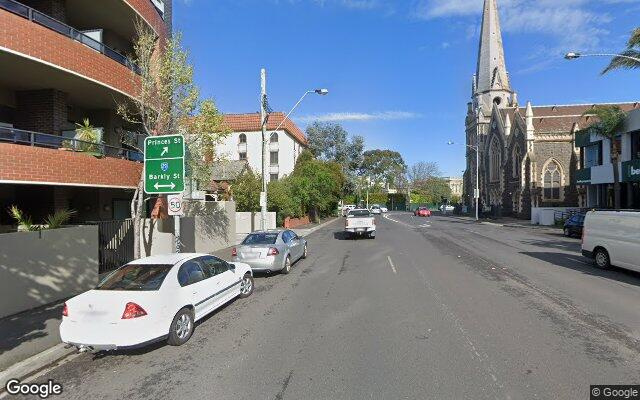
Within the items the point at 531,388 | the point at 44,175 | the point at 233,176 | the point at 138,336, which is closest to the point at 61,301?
the point at 44,175

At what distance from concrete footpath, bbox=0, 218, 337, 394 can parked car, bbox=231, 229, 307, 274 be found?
5.07 meters

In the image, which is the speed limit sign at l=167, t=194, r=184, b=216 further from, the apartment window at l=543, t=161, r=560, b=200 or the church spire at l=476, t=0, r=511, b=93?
the church spire at l=476, t=0, r=511, b=93

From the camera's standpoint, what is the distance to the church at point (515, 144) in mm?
47156

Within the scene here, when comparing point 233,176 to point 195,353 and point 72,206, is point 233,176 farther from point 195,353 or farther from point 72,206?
point 195,353

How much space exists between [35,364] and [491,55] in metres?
75.3

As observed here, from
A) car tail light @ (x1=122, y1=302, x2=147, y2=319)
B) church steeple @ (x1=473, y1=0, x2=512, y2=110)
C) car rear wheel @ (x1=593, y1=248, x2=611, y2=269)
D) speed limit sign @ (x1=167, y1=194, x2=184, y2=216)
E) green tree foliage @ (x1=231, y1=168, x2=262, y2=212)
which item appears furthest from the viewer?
church steeple @ (x1=473, y1=0, x2=512, y2=110)

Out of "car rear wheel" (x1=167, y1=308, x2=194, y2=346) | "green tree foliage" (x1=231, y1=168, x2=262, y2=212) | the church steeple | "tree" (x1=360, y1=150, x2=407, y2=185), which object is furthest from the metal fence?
"tree" (x1=360, y1=150, x2=407, y2=185)

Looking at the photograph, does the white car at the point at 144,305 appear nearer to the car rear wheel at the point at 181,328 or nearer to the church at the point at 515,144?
the car rear wheel at the point at 181,328

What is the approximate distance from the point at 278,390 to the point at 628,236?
11.7m

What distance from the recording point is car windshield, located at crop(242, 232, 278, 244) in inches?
499

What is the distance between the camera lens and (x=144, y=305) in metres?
5.86

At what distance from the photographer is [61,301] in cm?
916

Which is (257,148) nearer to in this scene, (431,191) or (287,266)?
(287,266)

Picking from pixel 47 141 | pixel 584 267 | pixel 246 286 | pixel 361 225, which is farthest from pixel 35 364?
pixel 361 225
